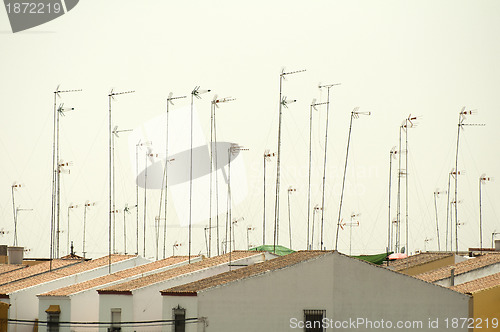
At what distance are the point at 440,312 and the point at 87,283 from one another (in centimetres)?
2219

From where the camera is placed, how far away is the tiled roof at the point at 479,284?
47.8 meters

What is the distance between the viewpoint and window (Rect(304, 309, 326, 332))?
45656mm

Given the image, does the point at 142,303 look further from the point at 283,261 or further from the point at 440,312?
the point at 440,312

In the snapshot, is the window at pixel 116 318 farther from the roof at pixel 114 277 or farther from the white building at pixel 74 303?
the roof at pixel 114 277

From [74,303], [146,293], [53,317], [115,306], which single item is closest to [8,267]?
[53,317]

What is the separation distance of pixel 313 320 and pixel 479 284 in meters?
9.24

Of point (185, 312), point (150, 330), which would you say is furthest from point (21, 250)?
point (185, 312)

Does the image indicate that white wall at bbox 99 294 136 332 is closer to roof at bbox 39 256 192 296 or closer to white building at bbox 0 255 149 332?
roof at bbox 39 256 192 296

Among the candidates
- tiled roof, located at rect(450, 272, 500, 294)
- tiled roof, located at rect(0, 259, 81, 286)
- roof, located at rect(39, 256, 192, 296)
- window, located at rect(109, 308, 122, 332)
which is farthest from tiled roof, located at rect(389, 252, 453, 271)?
tiled roof, located at rect(0, 259, 81, 286)

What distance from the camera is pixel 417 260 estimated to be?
67.1 m

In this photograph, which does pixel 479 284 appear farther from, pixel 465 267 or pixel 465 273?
pixel 465 267

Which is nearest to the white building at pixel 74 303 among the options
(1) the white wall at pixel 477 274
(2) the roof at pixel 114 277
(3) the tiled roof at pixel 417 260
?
(2) the roof at pixel 114 277

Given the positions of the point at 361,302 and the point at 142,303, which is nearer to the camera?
the point at 361,302

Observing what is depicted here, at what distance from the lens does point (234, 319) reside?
4506 cm
